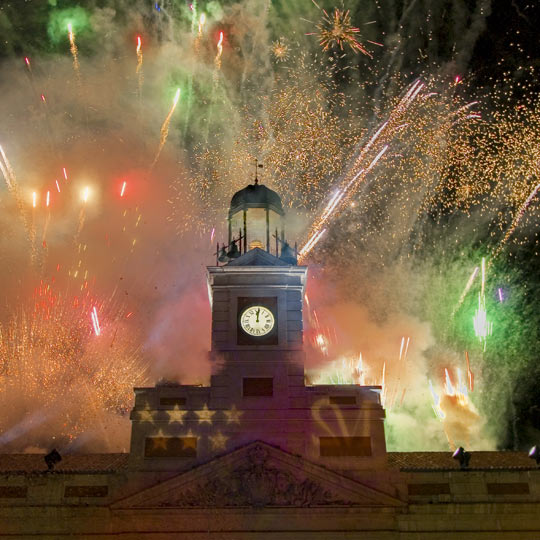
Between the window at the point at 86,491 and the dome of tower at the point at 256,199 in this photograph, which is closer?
the window at the point at 86,491

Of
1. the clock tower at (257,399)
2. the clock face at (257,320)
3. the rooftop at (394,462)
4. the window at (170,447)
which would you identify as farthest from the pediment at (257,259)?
the rooftop at (394,462)

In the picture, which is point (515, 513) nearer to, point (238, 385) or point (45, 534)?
point (238, 385)

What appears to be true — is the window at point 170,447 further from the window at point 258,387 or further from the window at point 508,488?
the window at point 508,488

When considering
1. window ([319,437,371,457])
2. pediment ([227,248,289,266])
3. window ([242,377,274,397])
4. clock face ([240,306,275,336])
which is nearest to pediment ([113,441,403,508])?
window ([319,437,371,457])

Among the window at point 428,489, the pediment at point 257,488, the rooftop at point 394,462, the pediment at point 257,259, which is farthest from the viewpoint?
the pediment at point 257,259

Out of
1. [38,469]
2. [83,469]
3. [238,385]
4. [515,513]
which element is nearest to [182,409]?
[238,385]

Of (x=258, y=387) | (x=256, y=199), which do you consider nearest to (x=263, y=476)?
(x=258, y=387)
